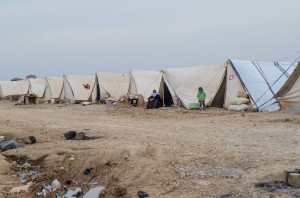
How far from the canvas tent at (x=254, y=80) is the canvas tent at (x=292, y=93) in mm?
1071

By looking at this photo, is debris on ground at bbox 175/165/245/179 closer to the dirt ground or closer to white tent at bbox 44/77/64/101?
the dirt ground

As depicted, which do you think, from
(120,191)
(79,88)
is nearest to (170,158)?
→ (120,191)

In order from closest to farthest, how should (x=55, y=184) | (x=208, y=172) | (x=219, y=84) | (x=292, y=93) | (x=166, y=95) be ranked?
(x=208, y=172)
(x=55, y=184)
(x=292, y=93)
(x=219, y=84)
(x=166, y=95)

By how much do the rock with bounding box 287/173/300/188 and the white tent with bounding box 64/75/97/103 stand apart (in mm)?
19713

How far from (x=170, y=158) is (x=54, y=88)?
73.8 ft

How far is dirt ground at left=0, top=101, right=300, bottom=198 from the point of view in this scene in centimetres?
545

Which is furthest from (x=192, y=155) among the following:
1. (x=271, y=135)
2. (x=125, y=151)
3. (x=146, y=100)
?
(x=146, y=100)

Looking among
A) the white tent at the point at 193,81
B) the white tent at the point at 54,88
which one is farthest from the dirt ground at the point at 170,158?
the white tent at the point at 54,88

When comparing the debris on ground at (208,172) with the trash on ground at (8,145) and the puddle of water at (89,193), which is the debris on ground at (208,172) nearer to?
the puddle of water at (89,193)

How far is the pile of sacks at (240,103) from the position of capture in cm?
1491

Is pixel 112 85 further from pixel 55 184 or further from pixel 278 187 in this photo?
pixel 278 187

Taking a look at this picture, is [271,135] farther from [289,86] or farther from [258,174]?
[289,86]

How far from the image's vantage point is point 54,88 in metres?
28.2

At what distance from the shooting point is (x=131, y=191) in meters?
5.56
